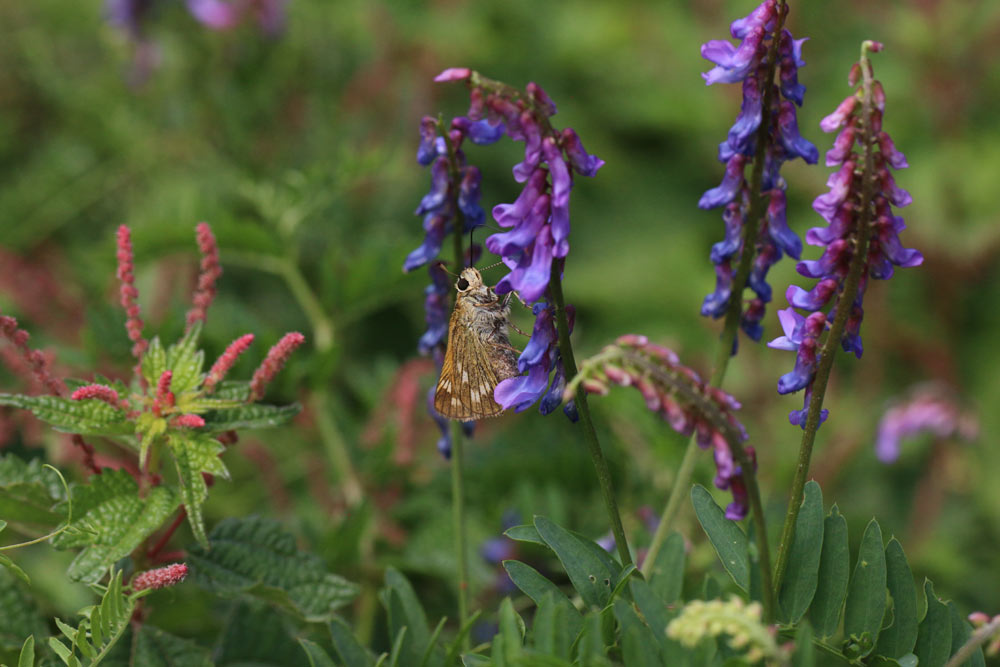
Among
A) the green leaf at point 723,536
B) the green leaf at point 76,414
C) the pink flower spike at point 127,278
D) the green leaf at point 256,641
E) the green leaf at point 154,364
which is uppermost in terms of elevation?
the pink flower spike at point 127,278

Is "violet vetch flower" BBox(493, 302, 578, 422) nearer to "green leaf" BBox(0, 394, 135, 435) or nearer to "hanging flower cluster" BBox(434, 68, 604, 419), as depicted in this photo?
"hanging flower cluster" BBox(434, 68, 604, 419)

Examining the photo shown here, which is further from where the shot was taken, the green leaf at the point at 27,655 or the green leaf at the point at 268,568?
the green leaf at the point at 268,568

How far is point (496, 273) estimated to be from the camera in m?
2.15

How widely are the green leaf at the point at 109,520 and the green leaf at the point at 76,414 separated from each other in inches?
3.2

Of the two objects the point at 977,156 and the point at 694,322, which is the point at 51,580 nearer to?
the point at 694,322

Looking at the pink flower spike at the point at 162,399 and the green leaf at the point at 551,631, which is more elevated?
the pink flower spike at the point at 162,399

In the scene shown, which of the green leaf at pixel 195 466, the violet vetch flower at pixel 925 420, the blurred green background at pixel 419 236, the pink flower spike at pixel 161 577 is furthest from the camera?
the violet vetch flower at pixel 925 420

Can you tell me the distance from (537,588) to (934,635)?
0.58 meters

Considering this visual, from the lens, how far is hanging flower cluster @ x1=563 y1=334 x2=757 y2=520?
1.12m

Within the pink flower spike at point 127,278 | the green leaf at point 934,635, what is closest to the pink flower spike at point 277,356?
the pink flower spike at point 127,278

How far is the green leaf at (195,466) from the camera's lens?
1.46 metres

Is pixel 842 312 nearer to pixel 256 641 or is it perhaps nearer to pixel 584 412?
pixel 584 412

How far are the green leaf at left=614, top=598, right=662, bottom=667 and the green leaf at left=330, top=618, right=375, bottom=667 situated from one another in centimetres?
43

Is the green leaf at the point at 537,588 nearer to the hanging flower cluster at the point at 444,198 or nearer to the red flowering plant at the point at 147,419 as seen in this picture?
the red flowering plant at the point at 147,419
